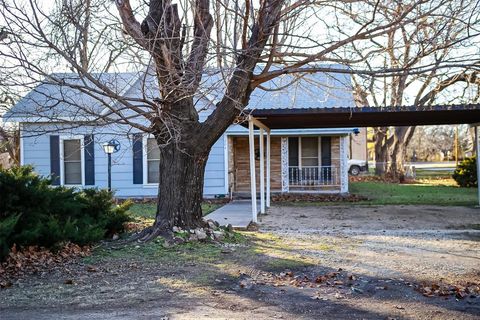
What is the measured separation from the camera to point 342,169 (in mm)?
20750

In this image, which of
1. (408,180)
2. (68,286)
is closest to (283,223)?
(68,286)

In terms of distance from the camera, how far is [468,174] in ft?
83.6

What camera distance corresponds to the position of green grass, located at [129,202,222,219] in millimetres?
14120

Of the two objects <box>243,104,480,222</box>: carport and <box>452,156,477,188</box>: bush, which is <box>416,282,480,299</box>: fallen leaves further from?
<box>452,156,477,188</box>: bush

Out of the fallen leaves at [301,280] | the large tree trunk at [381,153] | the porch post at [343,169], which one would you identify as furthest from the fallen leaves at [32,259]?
the large tree trunk at [381,153]

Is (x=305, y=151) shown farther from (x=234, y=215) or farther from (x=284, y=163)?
(x=234, y=215)

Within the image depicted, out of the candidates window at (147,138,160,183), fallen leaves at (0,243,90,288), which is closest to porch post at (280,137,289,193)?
window at (147,138,160,183)

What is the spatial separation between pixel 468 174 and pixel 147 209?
16.9 m

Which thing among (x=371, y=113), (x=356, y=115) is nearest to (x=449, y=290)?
(x=371, y=113)

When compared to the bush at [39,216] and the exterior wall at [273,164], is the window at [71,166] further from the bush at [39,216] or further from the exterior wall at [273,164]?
the bush at [39,216]

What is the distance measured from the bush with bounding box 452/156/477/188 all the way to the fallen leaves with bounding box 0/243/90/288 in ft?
70.5

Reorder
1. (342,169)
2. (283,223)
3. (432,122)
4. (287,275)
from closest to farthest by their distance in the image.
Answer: (287,275)
(283,223)
(432,122)
(342,169)

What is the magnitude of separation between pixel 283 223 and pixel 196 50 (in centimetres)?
579

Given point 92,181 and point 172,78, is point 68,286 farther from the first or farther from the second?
point 92,181
